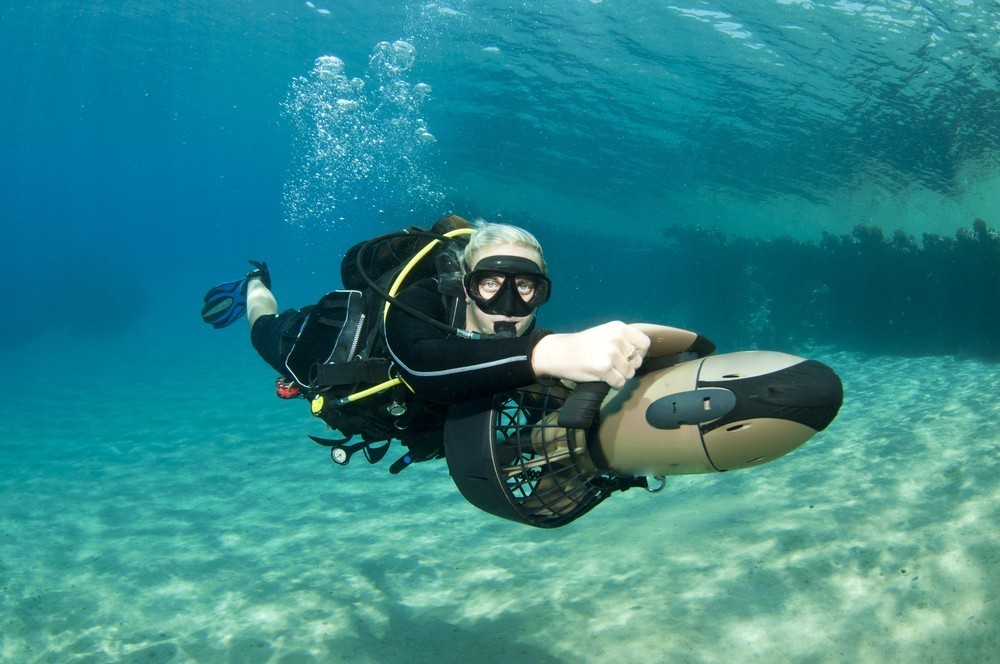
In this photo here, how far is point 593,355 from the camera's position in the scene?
1727 millimetres

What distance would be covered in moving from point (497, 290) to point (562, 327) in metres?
23.3

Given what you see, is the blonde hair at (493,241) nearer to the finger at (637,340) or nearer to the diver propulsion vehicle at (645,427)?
the diver propulsion vehicle at (645,427)

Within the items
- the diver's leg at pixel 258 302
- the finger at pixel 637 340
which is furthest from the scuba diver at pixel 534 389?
the diver's leg at pixel 258 302

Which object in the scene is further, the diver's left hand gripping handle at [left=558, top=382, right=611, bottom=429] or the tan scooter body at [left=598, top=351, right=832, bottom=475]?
the tan scooter body at [left=598, top=351, right=832, bottom=475]

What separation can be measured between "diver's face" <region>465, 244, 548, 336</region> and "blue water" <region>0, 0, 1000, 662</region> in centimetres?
241

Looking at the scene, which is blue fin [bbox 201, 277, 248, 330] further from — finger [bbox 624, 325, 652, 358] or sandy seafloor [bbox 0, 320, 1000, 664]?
finger [bbox 624, 325, 652, 358]

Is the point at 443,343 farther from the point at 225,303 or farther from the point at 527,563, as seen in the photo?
the point at 225,303

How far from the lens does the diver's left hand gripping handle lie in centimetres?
175

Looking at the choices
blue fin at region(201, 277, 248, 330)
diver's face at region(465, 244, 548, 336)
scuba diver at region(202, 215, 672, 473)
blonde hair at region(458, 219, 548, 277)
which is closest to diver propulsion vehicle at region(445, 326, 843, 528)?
scuba diver at region(202, 215, 672, 473)

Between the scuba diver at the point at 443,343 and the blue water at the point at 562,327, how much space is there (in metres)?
1.91

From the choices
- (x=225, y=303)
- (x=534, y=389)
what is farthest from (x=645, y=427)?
(x=225, y=303)

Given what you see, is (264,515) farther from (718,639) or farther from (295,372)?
(718,639)

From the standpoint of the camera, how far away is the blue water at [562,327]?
4.12 m

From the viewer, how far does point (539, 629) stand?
3977 mm
